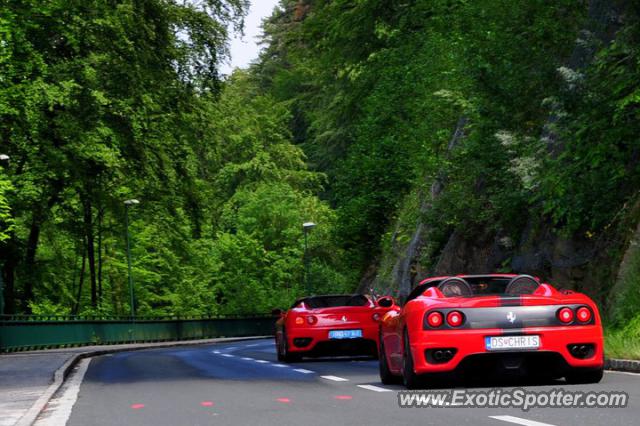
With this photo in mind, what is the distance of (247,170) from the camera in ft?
294

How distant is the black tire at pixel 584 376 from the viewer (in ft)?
41.4

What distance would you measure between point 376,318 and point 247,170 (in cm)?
6818

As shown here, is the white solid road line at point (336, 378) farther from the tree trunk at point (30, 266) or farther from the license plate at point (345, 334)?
the tree trunk at point (30, 266)

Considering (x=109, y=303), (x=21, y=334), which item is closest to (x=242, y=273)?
(x=109, y=303)

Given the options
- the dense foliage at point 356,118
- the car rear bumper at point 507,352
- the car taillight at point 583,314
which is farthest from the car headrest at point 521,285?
the dense foliage at point 356,118

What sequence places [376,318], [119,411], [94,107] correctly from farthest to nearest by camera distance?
[94,107]
[376,318]
[119,411]

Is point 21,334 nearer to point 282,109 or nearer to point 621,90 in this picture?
point 621,90

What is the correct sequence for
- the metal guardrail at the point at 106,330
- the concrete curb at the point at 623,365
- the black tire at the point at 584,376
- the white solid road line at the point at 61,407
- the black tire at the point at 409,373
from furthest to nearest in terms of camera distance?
the metal guardrail at the point at 106,330 → the concrete curb at the point at 623,365 → the black tire at the point at 409,373 → the black tire at the point at 584,376 → the white solid road line at the point at 61,407

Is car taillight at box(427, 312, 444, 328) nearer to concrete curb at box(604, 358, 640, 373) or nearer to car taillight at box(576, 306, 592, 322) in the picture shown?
car taillight at box(576, 306, 592, 322)

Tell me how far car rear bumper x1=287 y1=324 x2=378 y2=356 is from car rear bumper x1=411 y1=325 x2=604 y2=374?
30.0 ft

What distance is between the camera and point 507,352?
40.1 ft

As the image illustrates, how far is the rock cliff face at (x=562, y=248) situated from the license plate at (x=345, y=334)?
4.27 metres

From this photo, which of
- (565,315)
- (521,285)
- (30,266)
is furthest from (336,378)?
(30,266)

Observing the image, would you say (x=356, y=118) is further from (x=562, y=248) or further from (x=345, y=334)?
(x=345, y=334)
